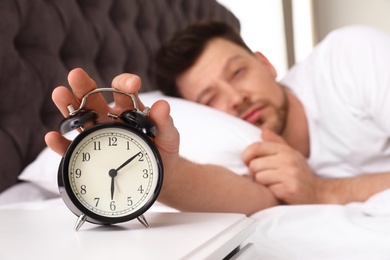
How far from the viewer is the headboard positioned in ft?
4.53

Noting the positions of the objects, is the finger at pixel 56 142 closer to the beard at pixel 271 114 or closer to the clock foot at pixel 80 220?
the clock foot at pixel 80 220

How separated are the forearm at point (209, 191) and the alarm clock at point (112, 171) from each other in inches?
5.5

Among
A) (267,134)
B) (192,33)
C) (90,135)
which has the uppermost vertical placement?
(90,135)

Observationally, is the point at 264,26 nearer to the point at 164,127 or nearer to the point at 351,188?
the point at 351,188

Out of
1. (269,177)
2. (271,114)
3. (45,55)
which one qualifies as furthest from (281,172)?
(45,55)

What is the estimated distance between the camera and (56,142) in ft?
2.39

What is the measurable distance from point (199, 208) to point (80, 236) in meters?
0.35

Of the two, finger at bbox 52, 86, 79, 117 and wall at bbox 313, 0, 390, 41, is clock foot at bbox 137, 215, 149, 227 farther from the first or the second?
wall at bbox 313, 0, 390, 41

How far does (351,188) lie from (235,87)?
0.56 m

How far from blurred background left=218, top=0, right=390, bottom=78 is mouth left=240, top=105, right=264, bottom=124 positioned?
1.93 meters

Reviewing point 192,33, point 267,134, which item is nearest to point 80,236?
point 267,134

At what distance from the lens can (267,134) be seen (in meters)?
1.48

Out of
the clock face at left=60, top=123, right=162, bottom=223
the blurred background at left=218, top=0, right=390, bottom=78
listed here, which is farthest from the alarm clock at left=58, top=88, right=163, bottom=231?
the blurred background at left=218, top=0, right=390, bottom=78

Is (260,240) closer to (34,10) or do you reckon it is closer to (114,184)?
(114,184)
